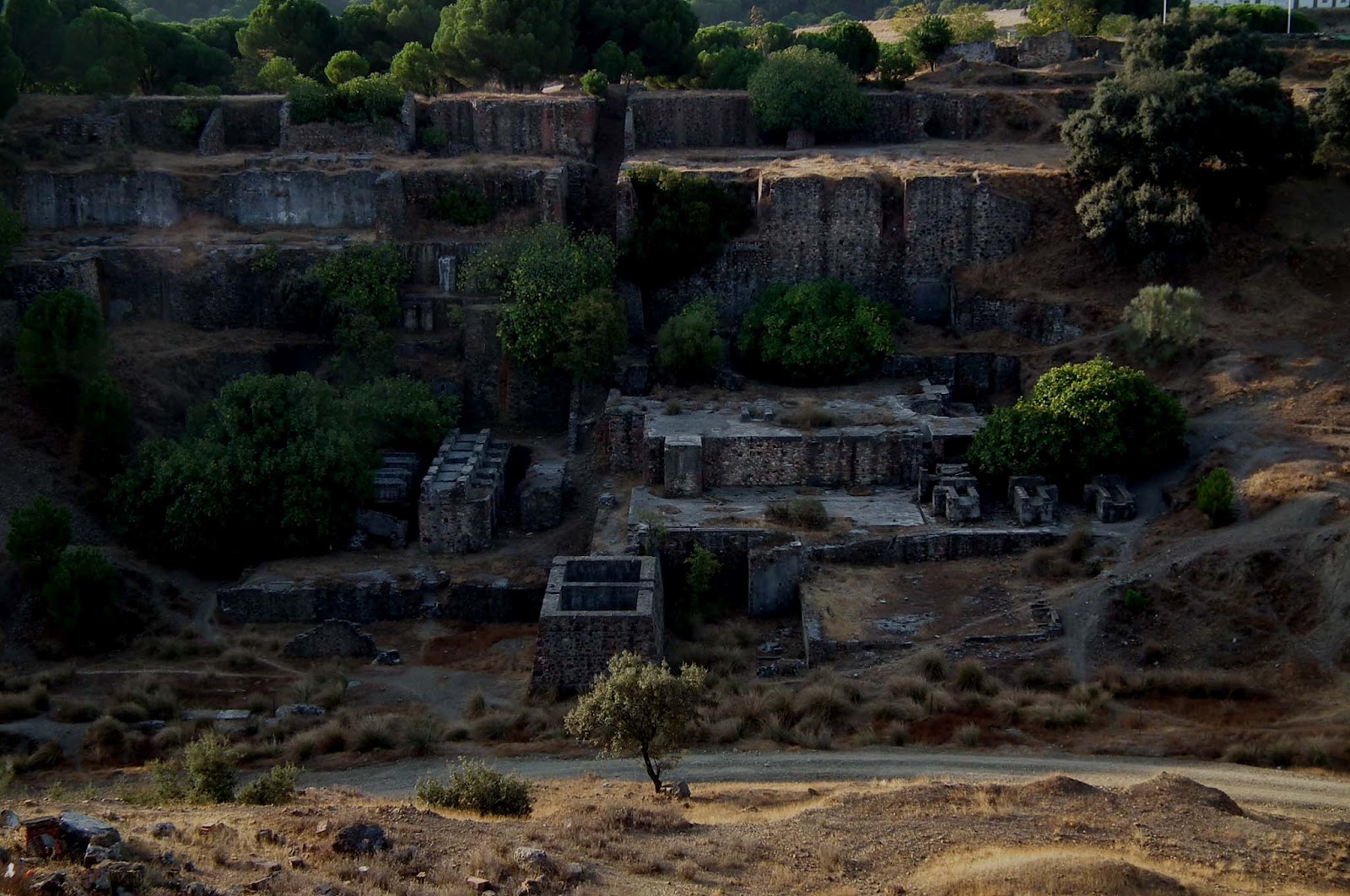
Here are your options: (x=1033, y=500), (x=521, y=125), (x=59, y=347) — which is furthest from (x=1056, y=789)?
(x=521, y=125)

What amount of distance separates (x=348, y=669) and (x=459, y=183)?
15776mm

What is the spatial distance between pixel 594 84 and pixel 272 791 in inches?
→ 1157

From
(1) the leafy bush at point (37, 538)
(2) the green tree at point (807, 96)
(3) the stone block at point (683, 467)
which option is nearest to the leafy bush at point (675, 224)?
(2) the green tree at point (807, 96)

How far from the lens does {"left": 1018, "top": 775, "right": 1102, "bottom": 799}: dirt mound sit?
19484 mm

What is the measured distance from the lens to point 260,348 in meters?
36.6

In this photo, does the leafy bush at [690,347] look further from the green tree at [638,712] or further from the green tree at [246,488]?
the green tree at [638,712]

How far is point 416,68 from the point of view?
4588 cm

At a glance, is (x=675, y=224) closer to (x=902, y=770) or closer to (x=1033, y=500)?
(x=1033, y=500)

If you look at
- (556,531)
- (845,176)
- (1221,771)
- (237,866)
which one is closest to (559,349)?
(556,531)

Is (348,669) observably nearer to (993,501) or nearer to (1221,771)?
(993,501)

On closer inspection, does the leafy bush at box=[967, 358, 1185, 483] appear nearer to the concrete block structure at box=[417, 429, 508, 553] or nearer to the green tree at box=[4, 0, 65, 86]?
the concrete block structure at box=[417, 429, 508, 553]

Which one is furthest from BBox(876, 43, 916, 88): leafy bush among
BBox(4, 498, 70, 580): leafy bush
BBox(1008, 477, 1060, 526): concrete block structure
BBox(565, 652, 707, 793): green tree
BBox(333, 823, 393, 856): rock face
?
BBox(333, 823, 393, 856): rock face

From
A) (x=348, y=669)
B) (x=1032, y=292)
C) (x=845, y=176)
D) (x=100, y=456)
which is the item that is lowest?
(x=348, y=669)

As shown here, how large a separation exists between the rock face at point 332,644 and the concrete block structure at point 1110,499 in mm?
13168
